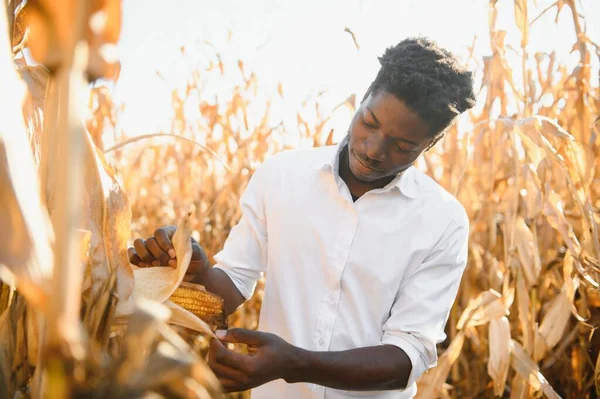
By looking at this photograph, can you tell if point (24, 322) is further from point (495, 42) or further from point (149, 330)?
point (495, 42)

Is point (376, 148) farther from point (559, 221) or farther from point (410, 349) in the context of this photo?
point (559, 221)

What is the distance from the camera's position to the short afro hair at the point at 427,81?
1.26 metres

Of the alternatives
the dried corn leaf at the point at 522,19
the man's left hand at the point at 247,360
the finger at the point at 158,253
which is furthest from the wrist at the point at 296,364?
the dried corn leaf at the point at 522,19

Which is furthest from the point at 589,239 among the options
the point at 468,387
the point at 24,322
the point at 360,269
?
the point at 24,322

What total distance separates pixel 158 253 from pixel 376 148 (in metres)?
0.47

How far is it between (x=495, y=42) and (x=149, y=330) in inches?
62.5

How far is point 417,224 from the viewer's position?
4.43 feet

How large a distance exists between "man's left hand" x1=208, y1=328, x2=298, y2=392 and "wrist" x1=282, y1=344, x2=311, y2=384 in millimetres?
14

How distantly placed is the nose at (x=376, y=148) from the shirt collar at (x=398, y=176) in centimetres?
14

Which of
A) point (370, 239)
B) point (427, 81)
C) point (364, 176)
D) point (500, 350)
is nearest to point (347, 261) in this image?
point (370, 239)

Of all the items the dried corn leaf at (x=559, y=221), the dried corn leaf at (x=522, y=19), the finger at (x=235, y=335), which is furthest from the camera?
the dried corn leaf at (x=522, y=19)

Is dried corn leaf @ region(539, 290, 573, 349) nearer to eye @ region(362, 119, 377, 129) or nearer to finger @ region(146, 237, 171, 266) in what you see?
eye @ region(362, 119, 377, 129)

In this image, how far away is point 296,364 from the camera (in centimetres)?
99

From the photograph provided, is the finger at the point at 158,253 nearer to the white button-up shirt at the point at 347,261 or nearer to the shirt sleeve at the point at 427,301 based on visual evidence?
the white button-up shirt at the point at 347,261
